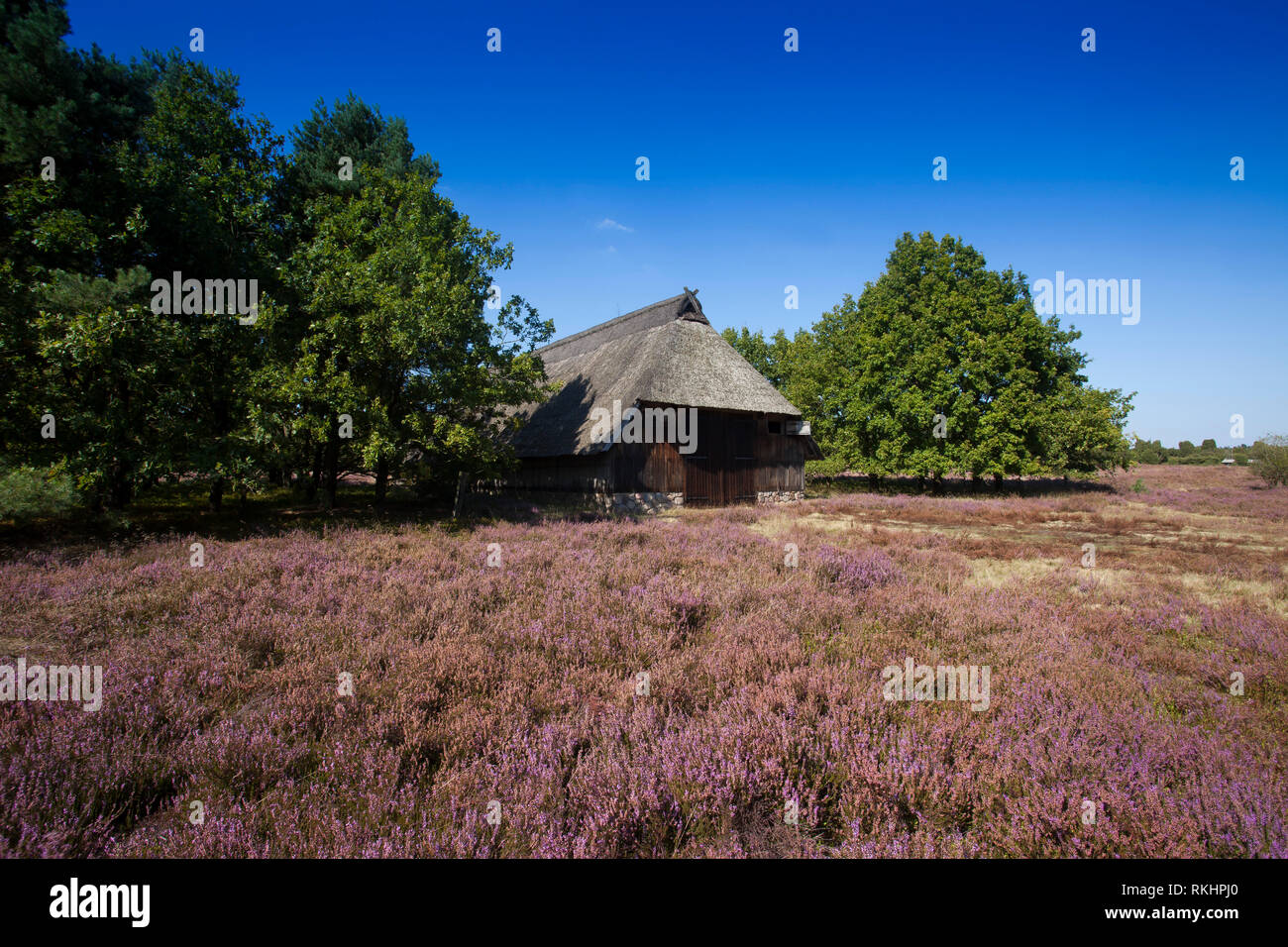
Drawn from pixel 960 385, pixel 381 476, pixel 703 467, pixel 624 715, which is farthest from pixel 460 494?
pixel 960 385

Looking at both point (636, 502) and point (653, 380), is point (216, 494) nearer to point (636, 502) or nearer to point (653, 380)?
point (636, 502)

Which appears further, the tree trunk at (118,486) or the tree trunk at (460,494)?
the tree trunk at (460,494)

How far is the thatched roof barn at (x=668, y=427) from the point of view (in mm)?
18922

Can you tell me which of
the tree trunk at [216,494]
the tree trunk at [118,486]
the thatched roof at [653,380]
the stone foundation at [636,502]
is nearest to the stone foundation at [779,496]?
the thatched roof at [653,380]

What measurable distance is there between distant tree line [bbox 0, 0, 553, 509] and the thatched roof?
247 inches

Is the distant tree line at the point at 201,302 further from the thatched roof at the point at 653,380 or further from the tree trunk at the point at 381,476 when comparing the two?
the thatched roof at the point at 653,380

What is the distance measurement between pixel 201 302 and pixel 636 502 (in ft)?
43.3

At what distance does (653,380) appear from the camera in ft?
63.3

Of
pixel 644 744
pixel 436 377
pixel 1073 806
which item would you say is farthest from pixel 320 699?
pixel 436 377

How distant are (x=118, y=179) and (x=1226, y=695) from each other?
1786 centimetres

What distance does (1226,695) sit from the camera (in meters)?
3.88

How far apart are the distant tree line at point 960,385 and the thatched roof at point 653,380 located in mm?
7388

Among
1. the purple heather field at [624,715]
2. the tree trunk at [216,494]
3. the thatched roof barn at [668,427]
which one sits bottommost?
the purple heather field at [624,715]
